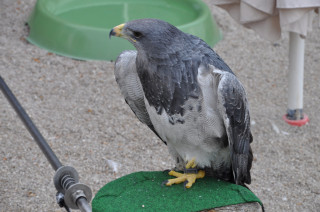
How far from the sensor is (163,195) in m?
2.30

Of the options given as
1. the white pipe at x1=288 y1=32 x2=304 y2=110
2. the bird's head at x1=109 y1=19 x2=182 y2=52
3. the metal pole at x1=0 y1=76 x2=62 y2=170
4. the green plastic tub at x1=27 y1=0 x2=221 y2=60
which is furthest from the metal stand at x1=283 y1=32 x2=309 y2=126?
the metal pole at x1=0 y1=76 x2=62 y2=170

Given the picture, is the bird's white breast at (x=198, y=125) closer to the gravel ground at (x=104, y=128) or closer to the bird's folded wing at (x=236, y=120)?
the bird's folded wing at (x=236, y=120)

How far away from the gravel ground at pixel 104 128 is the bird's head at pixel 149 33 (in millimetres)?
1443

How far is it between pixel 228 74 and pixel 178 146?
0.43 m

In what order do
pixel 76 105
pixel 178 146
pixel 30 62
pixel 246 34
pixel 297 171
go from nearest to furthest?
pixel 178 146
pixel 297 171
pixel 76 105
pixel 30 62
pixel 246 34

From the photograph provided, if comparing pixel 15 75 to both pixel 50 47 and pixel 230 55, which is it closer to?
pixel 50 47

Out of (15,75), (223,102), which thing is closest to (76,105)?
(15,75)

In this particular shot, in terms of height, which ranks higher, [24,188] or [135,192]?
[135,192]

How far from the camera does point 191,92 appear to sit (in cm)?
209

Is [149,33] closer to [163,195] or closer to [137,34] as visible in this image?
[137,34]

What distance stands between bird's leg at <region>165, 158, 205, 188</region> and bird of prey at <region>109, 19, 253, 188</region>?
0.11m

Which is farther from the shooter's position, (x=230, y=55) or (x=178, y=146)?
(x=230, y=55)

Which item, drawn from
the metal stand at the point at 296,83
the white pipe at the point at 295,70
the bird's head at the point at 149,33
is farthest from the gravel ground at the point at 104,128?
the bird's head at the point at 149,33

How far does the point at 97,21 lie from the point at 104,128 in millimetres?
1559
